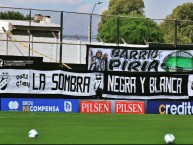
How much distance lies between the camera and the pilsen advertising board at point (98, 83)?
30945 mm

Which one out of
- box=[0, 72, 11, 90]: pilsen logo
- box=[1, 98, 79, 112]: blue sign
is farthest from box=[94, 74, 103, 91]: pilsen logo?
box=[0, 72, 11, 90]: pilsen logo

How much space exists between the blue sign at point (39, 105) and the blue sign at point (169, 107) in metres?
4.18

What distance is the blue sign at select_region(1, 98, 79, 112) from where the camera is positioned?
30.3 meters

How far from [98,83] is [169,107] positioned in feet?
13.3

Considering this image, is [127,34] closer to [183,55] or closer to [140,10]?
[183,55]

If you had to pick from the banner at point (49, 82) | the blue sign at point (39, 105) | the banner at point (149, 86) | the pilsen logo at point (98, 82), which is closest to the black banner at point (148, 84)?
the banner at point (149, 86)

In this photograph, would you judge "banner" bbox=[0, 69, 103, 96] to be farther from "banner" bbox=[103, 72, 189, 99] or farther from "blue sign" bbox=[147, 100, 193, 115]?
"blue sign" bbox=[147, 100, 193, 115]

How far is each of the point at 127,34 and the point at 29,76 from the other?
57409mm

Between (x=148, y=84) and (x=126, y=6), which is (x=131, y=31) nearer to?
(x=148, y=84)

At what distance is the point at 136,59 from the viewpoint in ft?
111

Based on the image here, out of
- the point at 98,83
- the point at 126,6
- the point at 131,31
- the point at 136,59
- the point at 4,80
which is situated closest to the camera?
the point at 4,80

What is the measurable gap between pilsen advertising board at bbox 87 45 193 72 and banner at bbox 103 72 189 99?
→ 837 millimetres

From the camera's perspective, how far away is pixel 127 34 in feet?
288

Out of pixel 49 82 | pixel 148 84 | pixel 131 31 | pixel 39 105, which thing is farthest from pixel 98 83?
pixel 131 31
